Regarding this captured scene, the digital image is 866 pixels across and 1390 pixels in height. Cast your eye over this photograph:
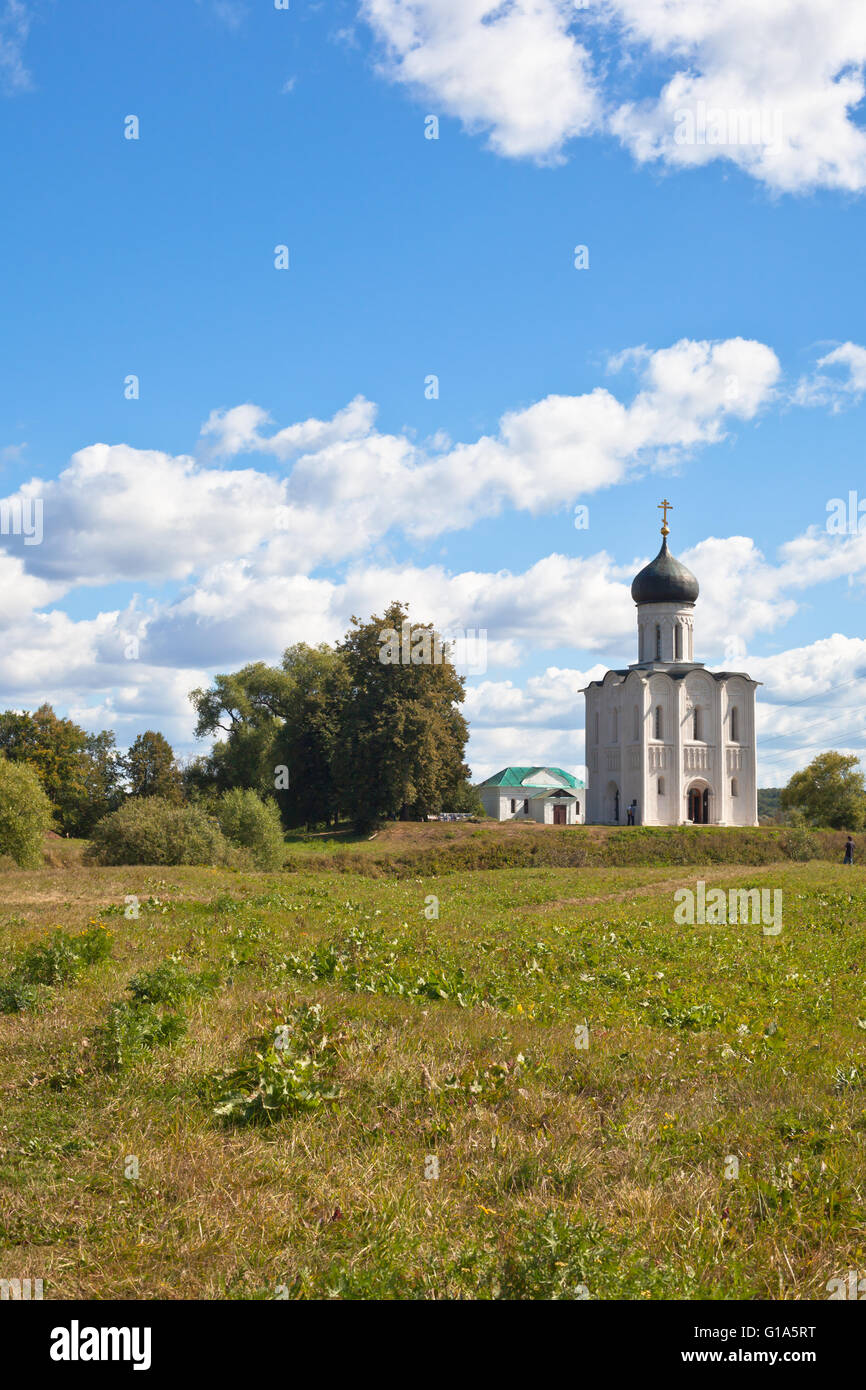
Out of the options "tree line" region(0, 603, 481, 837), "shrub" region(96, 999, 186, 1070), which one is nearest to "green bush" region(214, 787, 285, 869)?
"tree line" region(0, 603, 481, 837)

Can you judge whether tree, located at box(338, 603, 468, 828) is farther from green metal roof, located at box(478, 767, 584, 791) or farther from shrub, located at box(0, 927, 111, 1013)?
shrub, located at box(0, 927, 111, 1013)

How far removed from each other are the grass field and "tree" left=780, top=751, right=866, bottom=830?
60.7 m

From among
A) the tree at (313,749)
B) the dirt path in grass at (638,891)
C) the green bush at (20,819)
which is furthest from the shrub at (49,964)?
the tree at (313,749)

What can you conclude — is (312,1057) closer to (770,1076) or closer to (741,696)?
(770,1076)

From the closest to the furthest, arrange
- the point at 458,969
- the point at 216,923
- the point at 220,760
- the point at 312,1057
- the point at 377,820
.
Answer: the point at 312,1057
the point at 458,969
the point at 216,923
the point at 377,820
the point at 220,760

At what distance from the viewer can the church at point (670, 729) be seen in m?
67.6

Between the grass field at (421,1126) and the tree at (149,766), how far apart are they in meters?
66.8

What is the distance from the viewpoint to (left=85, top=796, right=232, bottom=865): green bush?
3791cm

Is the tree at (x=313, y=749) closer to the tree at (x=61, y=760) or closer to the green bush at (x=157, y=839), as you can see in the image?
the tree at (x=61, y=760)

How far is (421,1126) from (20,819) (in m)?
39.3
